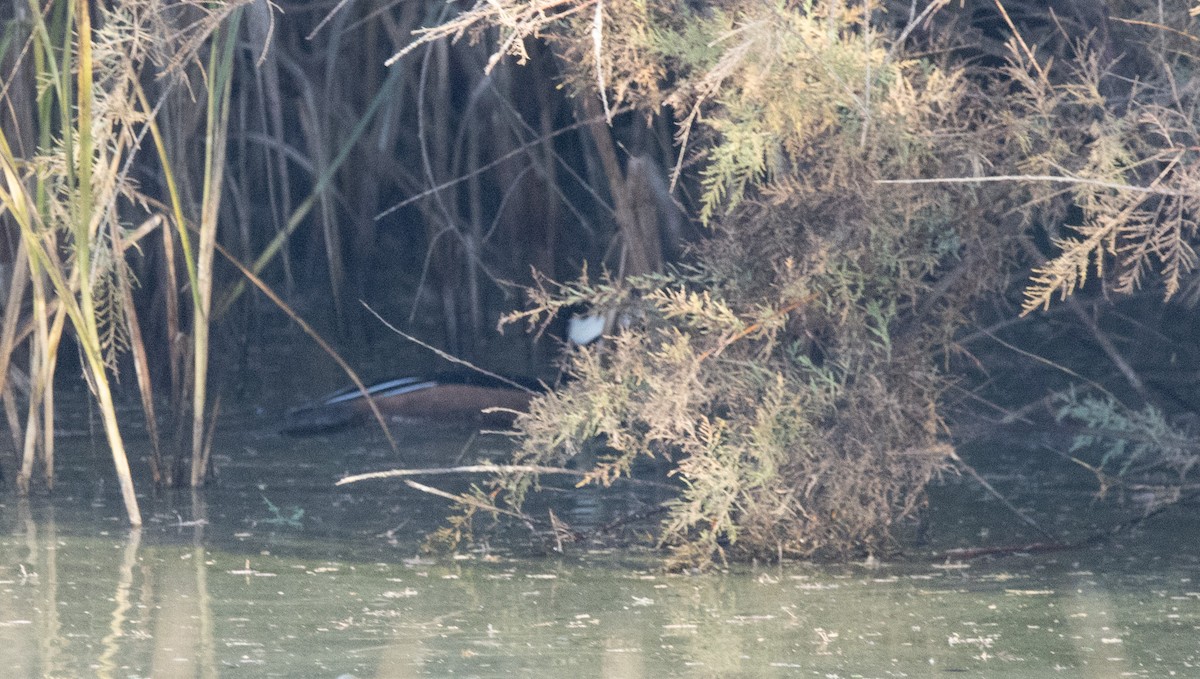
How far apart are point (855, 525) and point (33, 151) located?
2155 mm

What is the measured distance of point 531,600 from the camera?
3209mm

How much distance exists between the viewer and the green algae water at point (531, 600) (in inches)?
109

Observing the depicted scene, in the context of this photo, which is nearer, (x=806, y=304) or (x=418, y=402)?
(x=806, y=304)

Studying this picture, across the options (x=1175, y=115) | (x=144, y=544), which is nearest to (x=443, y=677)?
(x=144, y=544)

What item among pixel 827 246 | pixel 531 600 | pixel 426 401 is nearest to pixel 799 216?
pixel 827 246

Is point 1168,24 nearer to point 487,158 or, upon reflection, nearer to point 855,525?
point 855,525

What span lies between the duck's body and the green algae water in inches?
35.1

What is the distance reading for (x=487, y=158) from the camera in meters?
6.37

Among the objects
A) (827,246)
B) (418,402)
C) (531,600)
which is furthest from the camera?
(418,402)

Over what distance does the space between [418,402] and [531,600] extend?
208cm

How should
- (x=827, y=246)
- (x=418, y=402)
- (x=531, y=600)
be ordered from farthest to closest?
(x=418, y=402) → (x=827, y=246) → (x=531, y=600)

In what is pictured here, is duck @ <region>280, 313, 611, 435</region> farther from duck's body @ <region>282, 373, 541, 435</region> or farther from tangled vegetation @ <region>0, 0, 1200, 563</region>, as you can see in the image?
tangled vegetation @ <region>0, 0, 1200, 563</region>

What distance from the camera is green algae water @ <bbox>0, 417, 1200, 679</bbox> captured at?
Result: 109 inches

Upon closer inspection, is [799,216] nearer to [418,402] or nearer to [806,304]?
[806,304]
